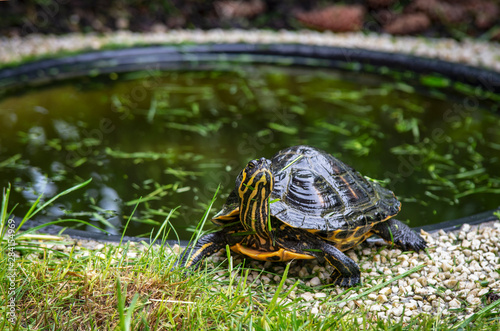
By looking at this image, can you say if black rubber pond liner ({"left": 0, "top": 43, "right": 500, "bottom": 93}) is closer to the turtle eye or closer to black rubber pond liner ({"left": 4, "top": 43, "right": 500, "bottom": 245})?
black rubber pond liner ({"left": 4, "top": 43, "right": 500, "bottom": 245})

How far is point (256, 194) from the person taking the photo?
6.52 ft

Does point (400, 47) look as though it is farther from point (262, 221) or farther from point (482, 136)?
point (262, 221)

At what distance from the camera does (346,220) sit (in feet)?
7.09

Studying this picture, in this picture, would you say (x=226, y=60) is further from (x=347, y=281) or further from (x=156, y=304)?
(x=156, y=304)

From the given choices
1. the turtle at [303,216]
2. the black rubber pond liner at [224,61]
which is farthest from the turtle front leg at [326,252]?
the black rubber pond liner at [224,61]

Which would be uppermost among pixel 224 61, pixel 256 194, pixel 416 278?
pixel 256 194

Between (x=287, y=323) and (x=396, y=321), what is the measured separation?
458 mm

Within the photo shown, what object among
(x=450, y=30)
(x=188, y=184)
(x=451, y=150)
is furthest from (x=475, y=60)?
(x=188, y=184)

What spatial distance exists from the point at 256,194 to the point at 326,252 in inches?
16.4

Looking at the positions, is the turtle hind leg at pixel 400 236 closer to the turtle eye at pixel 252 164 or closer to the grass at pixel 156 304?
the grass at pixel 156 304

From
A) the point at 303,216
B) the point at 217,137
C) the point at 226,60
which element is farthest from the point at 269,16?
the point at 303,216

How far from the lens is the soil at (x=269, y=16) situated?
6945 millimetres

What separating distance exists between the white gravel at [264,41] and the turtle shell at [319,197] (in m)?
3.95

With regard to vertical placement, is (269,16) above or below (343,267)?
below
